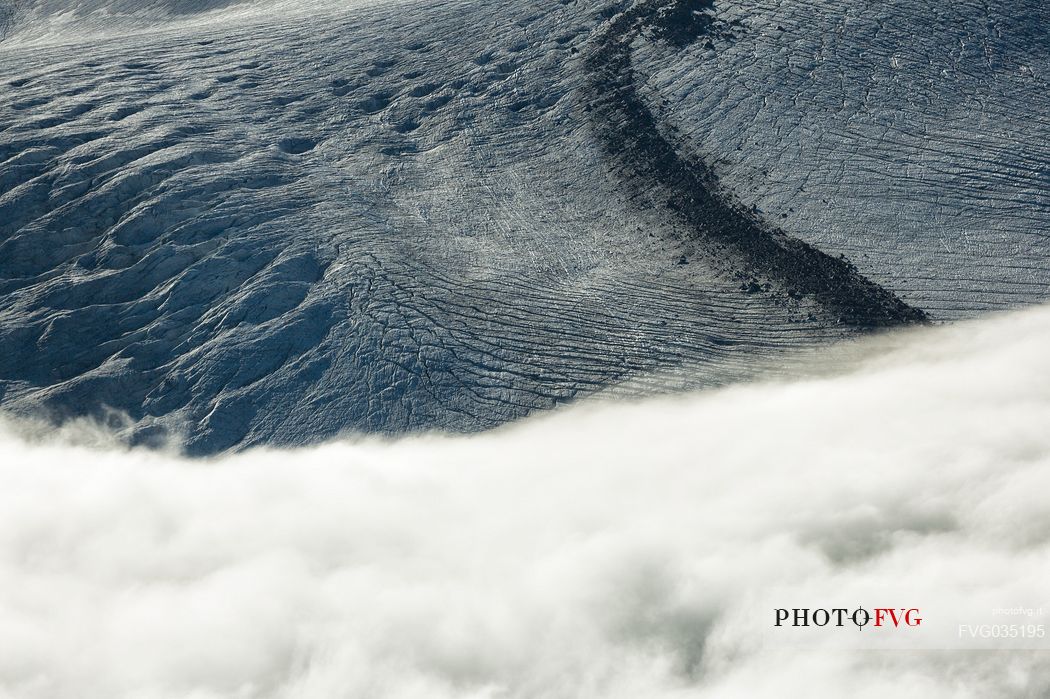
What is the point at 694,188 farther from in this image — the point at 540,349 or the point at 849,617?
the point at 849,617

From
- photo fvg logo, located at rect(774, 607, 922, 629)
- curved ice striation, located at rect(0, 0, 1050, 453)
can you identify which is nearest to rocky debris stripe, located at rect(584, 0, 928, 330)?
curved ice striation, located at rect(0, 0, 1050, 453)

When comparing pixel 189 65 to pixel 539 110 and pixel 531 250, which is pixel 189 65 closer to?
pixel 539 110

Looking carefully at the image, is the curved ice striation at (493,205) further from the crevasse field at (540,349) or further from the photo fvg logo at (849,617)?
the photo fvg logo at (849,617)

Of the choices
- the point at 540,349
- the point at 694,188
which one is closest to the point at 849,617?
the point at 540,349

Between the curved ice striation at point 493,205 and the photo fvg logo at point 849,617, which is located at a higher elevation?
the curved ice striation at point 493,205

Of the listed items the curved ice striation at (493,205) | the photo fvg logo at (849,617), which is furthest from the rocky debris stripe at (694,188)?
the photo fvg logo at (849,617)

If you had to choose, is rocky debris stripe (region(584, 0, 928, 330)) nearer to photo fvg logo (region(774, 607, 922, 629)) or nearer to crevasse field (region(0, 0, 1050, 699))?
crevasse field (region(0, 0, 1050, 699))
